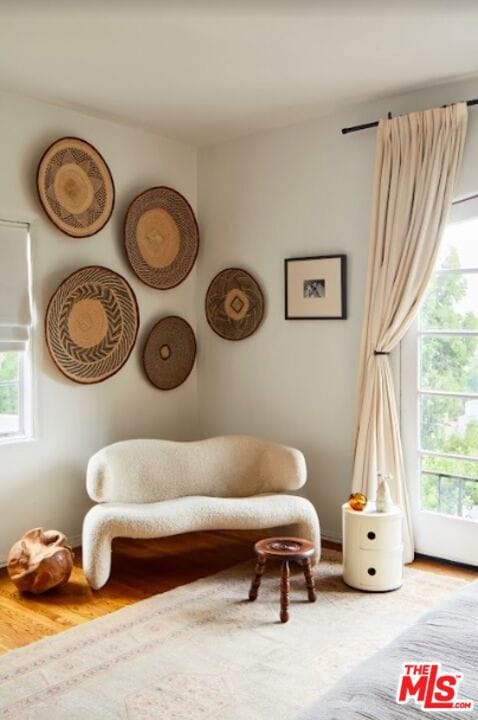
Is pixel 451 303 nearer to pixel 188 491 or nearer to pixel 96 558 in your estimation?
pixel 188 491

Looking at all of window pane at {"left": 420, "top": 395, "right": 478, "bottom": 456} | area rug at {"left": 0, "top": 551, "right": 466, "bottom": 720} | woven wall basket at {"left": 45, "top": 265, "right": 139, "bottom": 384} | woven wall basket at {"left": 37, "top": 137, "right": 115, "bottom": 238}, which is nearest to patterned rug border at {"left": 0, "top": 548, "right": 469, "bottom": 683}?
area rug at {"left": 0, "top": 551, "right": 466, "bottom": 720}

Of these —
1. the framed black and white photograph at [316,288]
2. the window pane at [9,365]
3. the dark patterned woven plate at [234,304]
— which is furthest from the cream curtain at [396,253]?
the window pane at [9,365]

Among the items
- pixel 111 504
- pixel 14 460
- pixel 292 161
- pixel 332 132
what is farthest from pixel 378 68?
pixel 14 460

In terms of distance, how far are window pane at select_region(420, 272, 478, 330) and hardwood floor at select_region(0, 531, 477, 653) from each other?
1.34 meters

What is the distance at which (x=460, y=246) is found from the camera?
12.1 feet

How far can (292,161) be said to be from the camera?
438 cm

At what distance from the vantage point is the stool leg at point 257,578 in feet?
10.3

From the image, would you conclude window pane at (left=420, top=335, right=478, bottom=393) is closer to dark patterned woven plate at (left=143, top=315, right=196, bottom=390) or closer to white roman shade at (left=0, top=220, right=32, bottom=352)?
dark patterned woven plate at (left=143, top=315, right=196, bottom=390)

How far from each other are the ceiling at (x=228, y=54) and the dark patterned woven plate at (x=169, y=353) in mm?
1378

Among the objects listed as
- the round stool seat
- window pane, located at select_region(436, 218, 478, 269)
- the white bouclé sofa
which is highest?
window pane, located at select_region(436, 218, 478, 269)

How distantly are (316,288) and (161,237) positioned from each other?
44.7 inches

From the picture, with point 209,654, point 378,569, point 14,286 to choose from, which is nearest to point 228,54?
point 14,286

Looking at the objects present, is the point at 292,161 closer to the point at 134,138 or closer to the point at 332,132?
the point at 332,132

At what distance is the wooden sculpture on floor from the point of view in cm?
328
